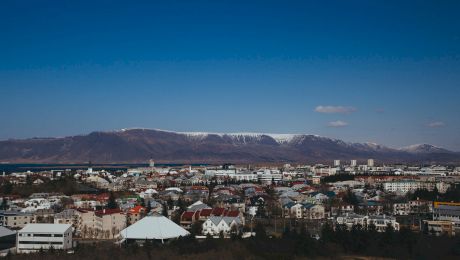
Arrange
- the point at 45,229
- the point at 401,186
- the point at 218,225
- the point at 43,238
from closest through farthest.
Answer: the point at 43,238 → the point at 45,229 → the point at 218,225 → the point at 401,186

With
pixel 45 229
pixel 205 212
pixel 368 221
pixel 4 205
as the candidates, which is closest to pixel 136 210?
pixel 205 212

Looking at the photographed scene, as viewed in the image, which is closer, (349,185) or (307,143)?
(349,185)

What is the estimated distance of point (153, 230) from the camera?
614 inches

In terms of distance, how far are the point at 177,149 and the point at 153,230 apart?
4321 inches

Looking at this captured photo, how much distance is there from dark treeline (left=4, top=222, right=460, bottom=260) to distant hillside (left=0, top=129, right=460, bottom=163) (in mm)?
92305

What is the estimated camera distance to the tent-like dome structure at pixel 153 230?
1526cm

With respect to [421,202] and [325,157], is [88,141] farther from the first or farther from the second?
[421,202]

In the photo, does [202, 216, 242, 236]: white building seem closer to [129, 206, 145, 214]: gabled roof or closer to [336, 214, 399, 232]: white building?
[336, 214, 399, 232]: white building

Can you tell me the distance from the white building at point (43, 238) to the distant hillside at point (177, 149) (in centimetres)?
9242

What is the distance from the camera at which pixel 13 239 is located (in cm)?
1596

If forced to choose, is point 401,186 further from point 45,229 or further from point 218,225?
point 45,229

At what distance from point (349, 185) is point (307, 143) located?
101477 mm

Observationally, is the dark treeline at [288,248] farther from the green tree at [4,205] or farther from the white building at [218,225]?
the green tree at [4,205]

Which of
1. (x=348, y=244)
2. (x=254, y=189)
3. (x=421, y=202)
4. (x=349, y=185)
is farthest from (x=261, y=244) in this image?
(x=349, y=185)
